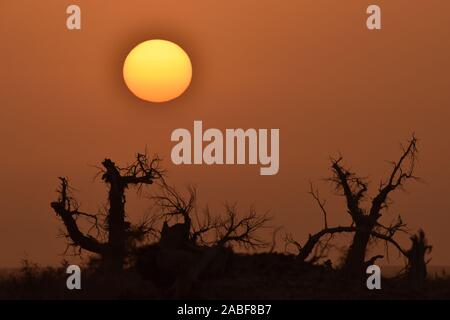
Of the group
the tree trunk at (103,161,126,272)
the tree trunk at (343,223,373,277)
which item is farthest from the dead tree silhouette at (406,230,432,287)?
the tree trunk at (103,161,126,272)

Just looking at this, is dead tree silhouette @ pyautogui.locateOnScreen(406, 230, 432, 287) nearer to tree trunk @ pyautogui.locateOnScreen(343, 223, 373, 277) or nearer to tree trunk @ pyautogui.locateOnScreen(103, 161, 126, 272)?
tree trunk @ pyautogui.locateOnScreen(343, 223, 373, 277)

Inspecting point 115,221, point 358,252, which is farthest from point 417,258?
point 115,221

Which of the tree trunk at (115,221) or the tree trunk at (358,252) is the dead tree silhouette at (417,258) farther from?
the tree trunk at (115,221)

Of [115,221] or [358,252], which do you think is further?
[358,252]

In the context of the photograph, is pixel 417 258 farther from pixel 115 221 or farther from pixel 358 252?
pixel 115 221

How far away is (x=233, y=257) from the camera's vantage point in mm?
45688

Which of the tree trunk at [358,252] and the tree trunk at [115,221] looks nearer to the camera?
the tree trunk at [115,221]

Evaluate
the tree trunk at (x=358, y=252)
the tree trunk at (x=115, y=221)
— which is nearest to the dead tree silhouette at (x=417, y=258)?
the tree trunk at (x=358, y=252)

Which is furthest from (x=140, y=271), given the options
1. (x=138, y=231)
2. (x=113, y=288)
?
(x=138, y=231)

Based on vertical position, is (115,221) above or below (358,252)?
above

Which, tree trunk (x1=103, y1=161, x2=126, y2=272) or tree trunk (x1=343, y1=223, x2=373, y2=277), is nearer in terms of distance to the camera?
tree trunk (x1=103, y1=161, x2=126, y2=272)

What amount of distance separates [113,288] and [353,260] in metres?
10.8
